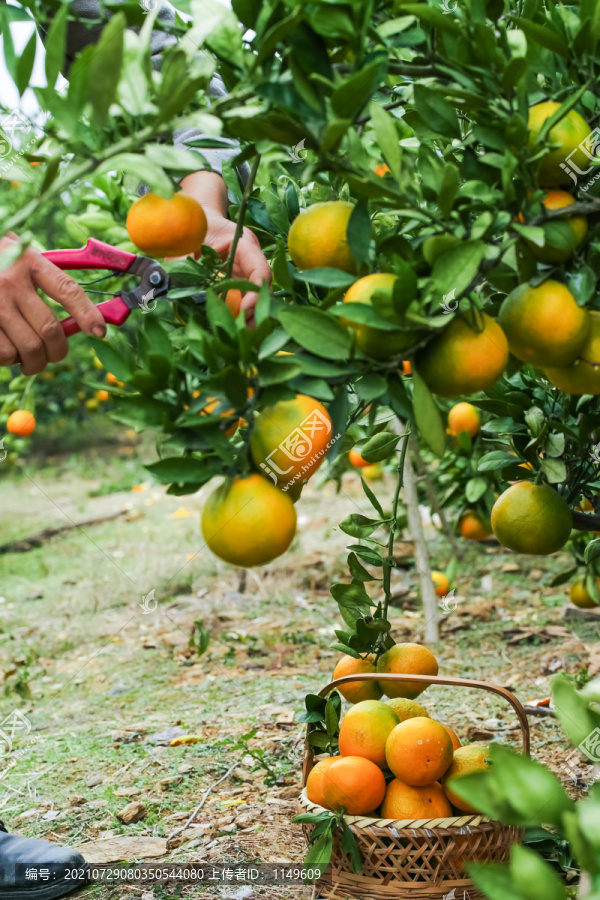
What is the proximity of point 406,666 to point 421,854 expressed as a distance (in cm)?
32

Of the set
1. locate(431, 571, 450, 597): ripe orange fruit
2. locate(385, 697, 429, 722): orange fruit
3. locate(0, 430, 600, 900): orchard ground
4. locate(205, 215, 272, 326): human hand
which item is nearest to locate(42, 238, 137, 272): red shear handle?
locate(205, 215, 272, 326): human hand

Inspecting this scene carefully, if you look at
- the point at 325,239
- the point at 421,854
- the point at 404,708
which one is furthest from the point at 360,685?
the point at 325,239

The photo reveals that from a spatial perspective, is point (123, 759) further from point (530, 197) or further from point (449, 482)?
point (530, 197)

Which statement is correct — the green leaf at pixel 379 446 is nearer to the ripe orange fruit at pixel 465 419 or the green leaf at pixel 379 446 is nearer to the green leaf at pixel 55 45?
the green leaf at pixel 55 45

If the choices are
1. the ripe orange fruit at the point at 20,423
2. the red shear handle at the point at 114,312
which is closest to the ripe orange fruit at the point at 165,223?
the red shear handle at the point at 114,312

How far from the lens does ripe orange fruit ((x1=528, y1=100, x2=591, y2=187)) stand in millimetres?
868

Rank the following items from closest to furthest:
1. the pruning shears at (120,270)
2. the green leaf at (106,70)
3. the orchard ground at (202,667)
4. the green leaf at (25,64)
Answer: the green leaf at (106,70)
the green leaf at (25,64)
the pruning shears at (120,270)
the orchard ground at (202,667)

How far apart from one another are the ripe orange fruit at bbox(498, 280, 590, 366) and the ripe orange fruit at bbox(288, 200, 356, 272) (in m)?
0.19

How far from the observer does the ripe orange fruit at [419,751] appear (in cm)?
125

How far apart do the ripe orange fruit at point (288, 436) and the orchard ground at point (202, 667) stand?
3.07 feet

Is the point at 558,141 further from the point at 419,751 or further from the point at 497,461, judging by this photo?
the point at 419,751


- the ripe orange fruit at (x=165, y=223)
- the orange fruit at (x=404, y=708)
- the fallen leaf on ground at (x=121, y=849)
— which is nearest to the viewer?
the ripe orange fruit at (x=165, y=223)

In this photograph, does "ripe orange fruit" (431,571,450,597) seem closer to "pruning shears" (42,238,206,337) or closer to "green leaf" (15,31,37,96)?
"pruning shears" (42,238,206,337)

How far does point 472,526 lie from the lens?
2492 millimetres
